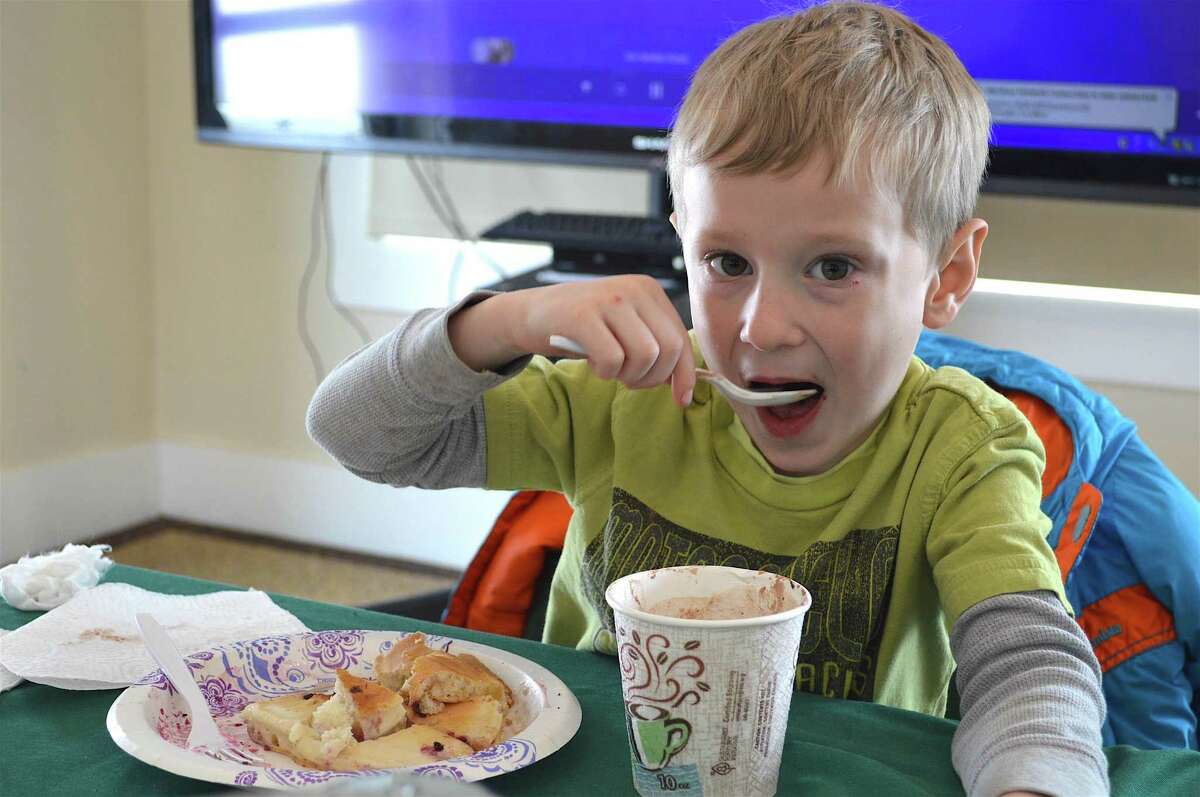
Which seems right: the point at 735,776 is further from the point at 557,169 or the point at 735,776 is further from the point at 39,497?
the point at 39,497

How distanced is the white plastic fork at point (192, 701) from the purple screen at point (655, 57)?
133cm

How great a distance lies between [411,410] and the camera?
924mm

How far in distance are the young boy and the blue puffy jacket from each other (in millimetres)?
206

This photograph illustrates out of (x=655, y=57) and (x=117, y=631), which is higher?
(x=655, y=57)

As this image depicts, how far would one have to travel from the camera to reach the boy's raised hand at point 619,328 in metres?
0.78

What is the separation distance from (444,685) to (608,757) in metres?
0.10

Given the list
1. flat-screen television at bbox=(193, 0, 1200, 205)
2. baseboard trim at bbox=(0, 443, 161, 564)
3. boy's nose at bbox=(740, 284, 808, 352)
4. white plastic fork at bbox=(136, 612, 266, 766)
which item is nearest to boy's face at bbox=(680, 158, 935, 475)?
boy's nose at bbox=(740, 284, 808, 352)

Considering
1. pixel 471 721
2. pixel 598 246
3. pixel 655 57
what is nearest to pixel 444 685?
pixel 471 721

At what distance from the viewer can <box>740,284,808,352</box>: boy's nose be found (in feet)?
2.73

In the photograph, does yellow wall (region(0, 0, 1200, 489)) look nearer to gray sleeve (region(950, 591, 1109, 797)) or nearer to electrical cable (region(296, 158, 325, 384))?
electrical cable (region(296, 158, 325, 384))

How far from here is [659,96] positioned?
1967 millimetres

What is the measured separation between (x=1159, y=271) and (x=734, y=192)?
1.29m

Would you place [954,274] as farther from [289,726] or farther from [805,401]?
[289,726]

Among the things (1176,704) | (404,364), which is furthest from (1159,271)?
(404,364)
